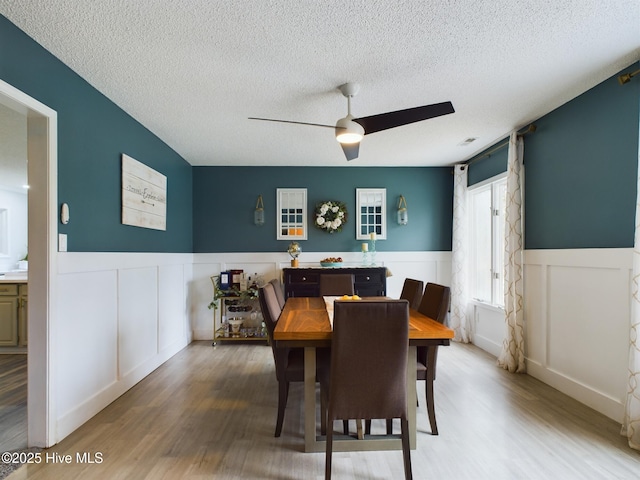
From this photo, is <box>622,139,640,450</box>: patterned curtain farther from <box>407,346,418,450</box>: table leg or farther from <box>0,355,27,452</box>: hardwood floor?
<box>0,355,27,452</box>: hardwood floor

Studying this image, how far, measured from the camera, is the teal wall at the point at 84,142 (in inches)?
84.1

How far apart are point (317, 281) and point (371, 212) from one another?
137 centimetres

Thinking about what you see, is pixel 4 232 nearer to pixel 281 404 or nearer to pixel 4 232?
pixel 4 232

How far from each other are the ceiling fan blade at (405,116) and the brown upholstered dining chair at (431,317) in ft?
4.02

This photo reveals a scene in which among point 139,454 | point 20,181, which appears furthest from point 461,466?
point 20,181

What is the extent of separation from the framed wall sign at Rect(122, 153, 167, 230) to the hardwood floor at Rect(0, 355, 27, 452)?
1.63 meters

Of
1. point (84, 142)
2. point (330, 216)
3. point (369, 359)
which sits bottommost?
point (369, 359)

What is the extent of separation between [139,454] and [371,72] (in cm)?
288

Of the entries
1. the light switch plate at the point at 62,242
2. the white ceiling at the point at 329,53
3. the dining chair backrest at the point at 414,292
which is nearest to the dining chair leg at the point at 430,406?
the dining chair backrest at the point at 414,292

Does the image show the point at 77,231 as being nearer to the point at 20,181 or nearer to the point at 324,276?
the point at 324,276

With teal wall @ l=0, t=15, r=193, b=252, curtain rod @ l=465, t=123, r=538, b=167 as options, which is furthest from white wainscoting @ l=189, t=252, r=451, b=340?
teal wall @ l=0, t=15, r=193, b=252

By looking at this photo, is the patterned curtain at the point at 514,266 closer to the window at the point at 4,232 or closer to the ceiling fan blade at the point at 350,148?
the ceiling fan blade at the point at 350,148

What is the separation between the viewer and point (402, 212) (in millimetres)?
5387

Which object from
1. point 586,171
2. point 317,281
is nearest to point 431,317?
point 586,171
